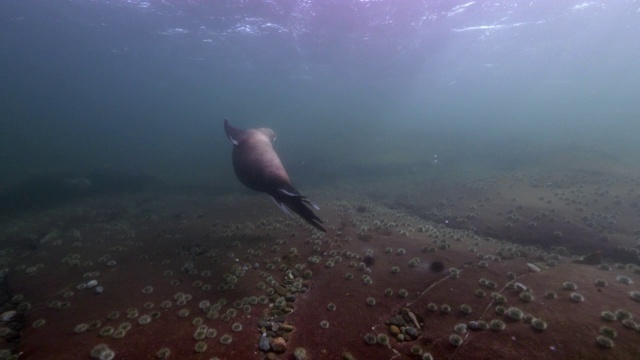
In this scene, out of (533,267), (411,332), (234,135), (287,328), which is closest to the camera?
(411,332)

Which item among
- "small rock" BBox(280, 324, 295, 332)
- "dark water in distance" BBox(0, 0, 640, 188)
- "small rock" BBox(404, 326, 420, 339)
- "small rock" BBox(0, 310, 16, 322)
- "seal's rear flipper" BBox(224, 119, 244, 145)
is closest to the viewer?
"small rock" BBox(404, 326, 420, 339)

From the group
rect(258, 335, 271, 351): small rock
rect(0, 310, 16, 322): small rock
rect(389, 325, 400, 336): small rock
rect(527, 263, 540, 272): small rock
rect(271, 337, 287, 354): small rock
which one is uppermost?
rect(527, 263, 540, 272): small rock

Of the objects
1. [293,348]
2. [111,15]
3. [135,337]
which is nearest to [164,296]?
[135,337]

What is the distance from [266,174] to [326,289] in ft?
9.74

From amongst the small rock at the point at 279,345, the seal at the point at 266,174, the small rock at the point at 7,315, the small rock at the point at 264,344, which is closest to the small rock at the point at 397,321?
the small rock at the point at 279,345

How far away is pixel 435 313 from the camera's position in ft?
19.6

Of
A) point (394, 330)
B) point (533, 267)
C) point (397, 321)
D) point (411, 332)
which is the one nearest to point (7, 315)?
point (394, 330)

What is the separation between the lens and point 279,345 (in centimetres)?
515

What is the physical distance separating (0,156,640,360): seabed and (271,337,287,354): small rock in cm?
2

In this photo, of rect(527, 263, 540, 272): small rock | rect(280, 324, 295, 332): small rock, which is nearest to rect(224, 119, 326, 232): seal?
rect(280, 324, 295, 332): small rock

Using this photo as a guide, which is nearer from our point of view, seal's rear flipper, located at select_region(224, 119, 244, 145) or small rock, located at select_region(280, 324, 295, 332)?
small rock, located at select_region(280, 324, 295, 332)

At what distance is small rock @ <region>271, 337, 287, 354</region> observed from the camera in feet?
16.7

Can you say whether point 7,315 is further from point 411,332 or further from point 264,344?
point 411,332

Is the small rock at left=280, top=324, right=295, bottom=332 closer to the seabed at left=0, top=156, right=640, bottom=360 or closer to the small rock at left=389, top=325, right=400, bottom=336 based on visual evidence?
the seabed at left=0, top=156, right=640, bottom=360
